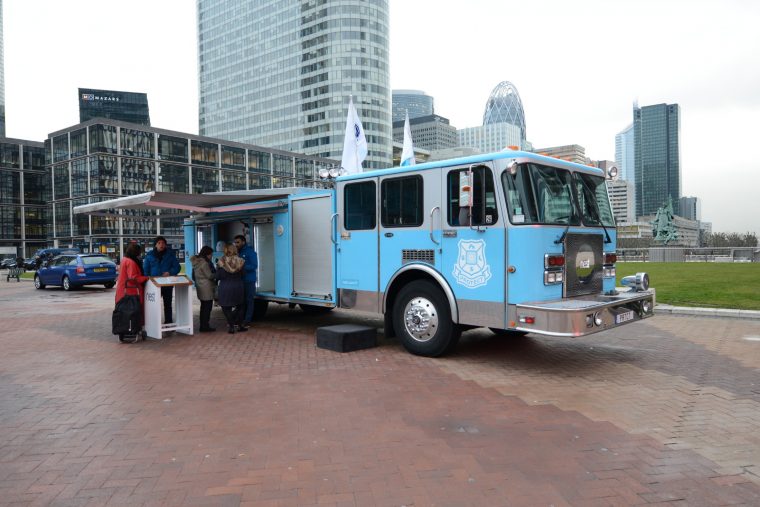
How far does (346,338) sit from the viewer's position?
26.2 feet

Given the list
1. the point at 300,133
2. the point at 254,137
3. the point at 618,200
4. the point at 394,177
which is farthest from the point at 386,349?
the point at 254,137

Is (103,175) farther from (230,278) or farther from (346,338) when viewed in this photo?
(346,338)

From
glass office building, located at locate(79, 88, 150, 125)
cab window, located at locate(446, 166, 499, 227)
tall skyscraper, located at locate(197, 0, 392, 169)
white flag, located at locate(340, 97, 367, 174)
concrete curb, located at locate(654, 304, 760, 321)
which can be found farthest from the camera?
glass office building, located at locate(79, 88, 150, 125)

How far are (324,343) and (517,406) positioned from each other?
3681mm

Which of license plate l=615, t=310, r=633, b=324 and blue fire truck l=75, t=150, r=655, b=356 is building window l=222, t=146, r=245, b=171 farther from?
license plate l=615, t=310, r=633, b=324

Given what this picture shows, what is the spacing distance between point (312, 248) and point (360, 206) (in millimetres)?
1438

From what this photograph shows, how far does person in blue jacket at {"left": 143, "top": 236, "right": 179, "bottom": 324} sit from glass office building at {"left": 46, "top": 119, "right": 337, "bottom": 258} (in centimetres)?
6403

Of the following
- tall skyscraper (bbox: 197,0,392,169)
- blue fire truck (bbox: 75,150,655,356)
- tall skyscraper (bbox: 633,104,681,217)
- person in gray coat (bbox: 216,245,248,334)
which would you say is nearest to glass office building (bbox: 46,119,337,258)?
tall skyscraper (bbox: 197,0,392,169)

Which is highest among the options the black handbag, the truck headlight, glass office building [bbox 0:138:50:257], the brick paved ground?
glass office building [bbox 0:138:50:257]

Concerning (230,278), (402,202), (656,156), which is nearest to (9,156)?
(230,278)

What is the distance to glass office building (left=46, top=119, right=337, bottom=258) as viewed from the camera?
76.4 meters

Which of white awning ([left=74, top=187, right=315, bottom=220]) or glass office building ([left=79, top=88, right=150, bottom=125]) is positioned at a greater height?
glass office building ([left=79, top=88, right=150, bottom=125])

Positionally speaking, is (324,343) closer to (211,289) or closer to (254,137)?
(211,289)

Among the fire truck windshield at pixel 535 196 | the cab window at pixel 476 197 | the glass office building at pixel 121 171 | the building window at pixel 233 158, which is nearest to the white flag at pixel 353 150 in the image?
the cab window at pixel 476 197
